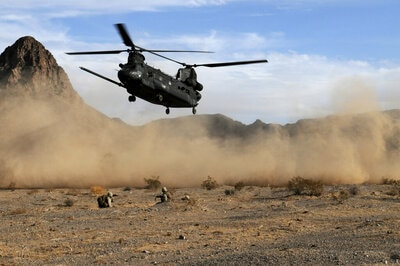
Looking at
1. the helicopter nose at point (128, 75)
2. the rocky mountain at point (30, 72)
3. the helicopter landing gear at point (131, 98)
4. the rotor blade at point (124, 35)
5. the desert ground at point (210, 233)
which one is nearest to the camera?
the desert ground at point (210, 233)

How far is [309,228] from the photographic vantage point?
2175cm

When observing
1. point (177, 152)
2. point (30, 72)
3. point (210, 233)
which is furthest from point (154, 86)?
point (30, 72)

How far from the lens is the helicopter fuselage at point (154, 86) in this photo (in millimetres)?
25047

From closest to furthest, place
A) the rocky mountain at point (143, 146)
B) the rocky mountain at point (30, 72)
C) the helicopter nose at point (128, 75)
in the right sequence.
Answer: the helicopter nose at point (128, 75) → the rocky mountain at point (143, 146) → the rocky mountain at point (30, 72)

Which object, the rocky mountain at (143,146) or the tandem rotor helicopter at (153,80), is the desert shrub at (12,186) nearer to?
the rocky mountain at (143,146)

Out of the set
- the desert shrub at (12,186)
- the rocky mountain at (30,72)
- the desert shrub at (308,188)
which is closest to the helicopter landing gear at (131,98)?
the desert shrub at (308,188)

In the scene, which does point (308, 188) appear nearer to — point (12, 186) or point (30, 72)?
point (12, 186)

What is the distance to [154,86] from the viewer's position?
25.9 metres

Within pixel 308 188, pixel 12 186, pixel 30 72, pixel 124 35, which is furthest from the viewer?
pixel 30 72

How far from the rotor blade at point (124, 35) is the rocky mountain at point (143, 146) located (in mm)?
37792

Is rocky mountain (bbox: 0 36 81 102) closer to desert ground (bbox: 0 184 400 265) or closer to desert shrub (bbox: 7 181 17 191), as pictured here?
desert shrub (bbox: 7 181 17 191)

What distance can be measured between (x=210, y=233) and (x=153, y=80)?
7658mm

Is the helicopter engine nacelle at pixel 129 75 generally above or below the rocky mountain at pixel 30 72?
below

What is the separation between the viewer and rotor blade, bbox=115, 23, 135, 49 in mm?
23558
